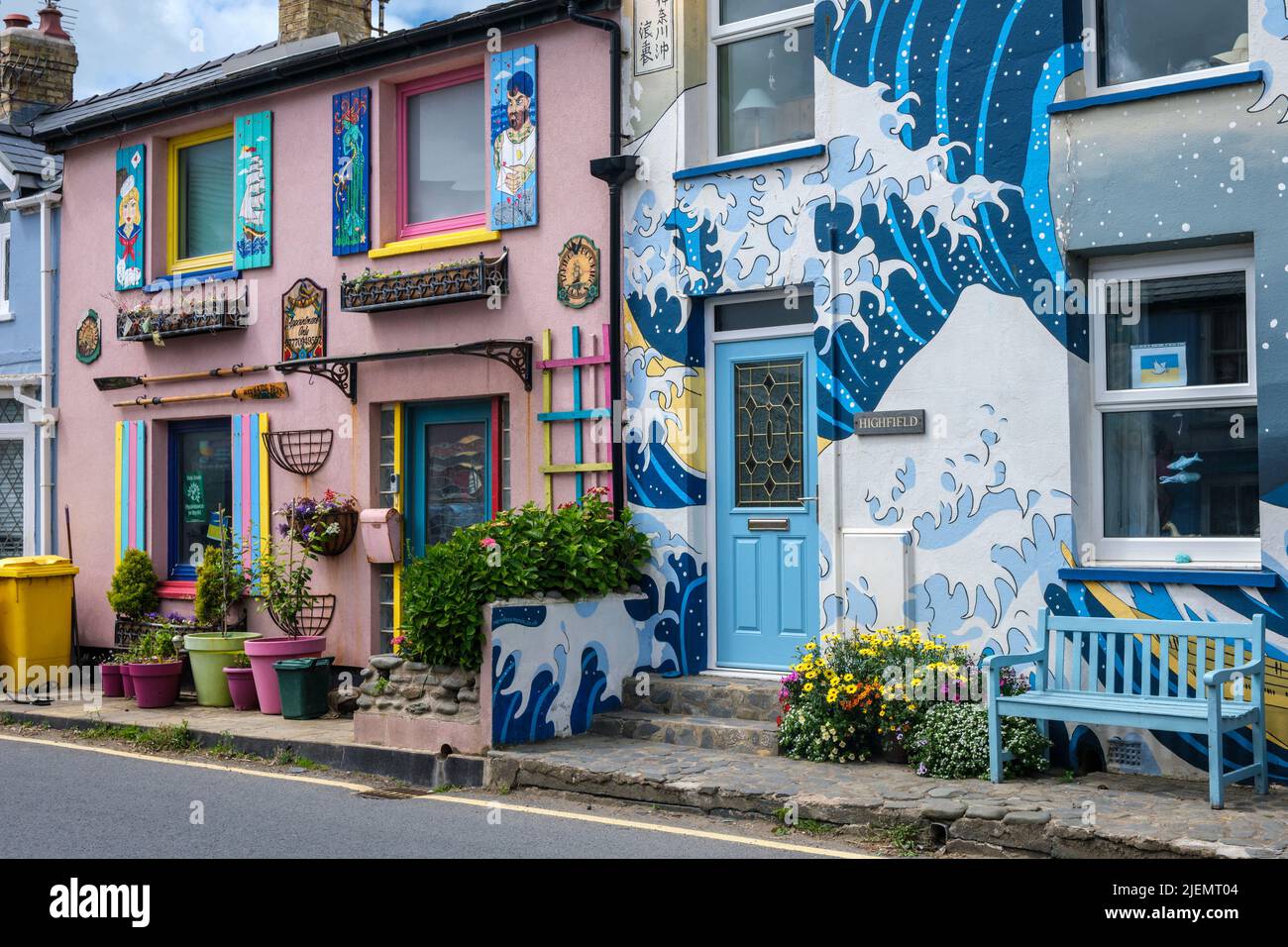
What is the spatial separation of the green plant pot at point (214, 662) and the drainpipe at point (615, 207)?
4.15 meters

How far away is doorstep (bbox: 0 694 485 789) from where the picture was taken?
9.63m

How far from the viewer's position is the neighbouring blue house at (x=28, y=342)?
1535 centimetres

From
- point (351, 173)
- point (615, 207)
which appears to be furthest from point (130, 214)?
point (615, 207)

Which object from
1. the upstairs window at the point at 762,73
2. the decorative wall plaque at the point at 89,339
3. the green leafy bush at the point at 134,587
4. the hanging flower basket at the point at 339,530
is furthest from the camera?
the decorative wall plaque at the point at 89,339

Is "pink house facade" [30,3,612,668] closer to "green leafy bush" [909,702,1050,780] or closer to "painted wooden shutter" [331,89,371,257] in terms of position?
"painted wooden shutter" [331,89,371,257]

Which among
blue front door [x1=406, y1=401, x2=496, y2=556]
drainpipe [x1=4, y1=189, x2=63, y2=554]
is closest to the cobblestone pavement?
blue front door [x1=406, y1=401, x2=496, y2=556]

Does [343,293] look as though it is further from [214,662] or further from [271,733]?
[271,733]

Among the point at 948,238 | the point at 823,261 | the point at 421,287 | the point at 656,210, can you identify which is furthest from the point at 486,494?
the point at 948,238

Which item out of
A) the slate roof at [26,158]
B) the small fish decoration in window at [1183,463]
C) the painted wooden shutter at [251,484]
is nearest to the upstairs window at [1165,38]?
the small fish decoration in window at [1183,463]

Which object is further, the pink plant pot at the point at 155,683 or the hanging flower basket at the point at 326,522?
the pink plant pot at the point at 155,683

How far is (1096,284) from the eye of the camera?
8.93 meters

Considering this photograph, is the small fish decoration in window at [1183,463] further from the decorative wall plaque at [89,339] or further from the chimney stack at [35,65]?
the chimney stack at [35,65]

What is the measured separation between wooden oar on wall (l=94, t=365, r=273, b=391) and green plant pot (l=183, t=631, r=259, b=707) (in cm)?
262

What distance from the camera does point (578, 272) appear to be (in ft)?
36.7
